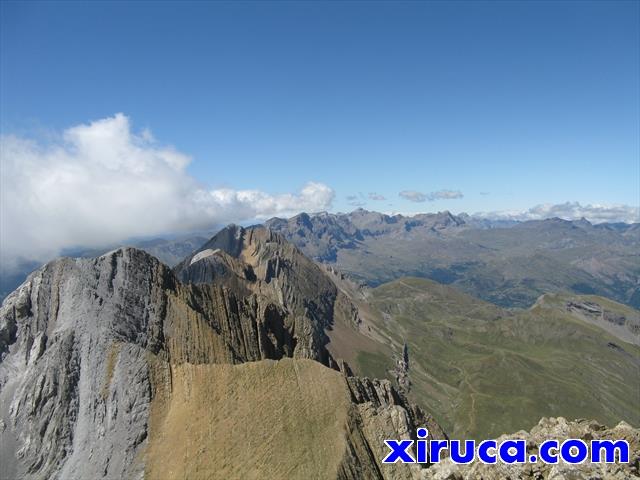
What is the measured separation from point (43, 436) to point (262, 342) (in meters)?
50.7

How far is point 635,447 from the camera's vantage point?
48906mm

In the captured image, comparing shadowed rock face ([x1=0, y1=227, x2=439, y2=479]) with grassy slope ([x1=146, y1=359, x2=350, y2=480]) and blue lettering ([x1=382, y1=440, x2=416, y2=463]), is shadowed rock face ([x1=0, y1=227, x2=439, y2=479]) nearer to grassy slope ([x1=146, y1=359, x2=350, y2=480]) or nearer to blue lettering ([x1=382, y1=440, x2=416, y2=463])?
grassy slope ([x1=146, y1=359, x2=350, y2=480])

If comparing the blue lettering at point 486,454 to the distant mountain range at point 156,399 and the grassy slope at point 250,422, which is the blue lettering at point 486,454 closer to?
the distant mountain range at point 156,399

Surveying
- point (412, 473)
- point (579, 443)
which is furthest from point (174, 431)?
point (579, 443)

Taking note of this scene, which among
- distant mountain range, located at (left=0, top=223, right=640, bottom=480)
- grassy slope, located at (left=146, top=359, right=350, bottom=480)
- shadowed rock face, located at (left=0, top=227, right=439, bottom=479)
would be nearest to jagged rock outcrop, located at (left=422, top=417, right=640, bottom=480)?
distant mountain range, located at (left=0, top=223, right=640, bottom=480)

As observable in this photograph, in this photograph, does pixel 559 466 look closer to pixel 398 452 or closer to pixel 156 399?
pixel 398 452

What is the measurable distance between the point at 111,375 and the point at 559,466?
221ft

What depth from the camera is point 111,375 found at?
245ft

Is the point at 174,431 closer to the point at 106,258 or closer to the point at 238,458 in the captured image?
the point at 238,458

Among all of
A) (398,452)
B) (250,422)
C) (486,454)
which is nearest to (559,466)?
(486,454)

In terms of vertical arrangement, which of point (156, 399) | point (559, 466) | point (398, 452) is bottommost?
point (398, 452)

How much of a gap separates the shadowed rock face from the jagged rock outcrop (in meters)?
10.8

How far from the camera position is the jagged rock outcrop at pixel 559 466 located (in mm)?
42844

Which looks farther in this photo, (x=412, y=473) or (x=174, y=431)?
(x=174, y=431)
